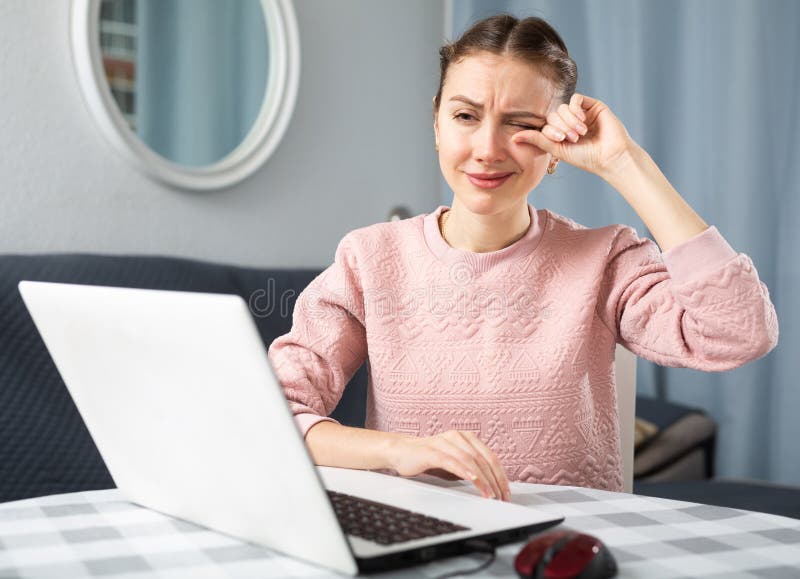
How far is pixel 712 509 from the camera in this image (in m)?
0.88

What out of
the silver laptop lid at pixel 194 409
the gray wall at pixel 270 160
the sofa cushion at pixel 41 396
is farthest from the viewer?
the gray wall at pixel 270 160

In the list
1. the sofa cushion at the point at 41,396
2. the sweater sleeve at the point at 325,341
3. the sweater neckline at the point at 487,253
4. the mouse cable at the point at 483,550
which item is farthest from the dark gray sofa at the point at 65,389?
the mouse cable at the point at 483,550

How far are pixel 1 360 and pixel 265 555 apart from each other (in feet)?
4.02

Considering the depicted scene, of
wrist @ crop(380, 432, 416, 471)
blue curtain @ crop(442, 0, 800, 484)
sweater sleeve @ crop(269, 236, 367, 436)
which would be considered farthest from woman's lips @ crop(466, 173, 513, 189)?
blue curtain @ crop(442, 0, 800, 484)

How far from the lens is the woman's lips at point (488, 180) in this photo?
126cm

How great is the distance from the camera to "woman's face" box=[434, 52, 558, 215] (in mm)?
1254

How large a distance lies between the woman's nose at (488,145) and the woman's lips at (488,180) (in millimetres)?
21

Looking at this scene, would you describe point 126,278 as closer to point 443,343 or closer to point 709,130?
point 443,343

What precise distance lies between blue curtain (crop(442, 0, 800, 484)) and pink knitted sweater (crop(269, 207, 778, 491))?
1.27 meters

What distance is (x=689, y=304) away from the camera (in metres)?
1.10

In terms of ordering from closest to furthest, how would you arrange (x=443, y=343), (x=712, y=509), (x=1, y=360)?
(x=712, y=509) < (x=443, y=343) < (x=1, y=360)

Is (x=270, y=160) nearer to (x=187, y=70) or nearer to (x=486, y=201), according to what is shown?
(x=187, y=70)

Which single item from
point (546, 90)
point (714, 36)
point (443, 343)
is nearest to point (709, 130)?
point (714, 36)

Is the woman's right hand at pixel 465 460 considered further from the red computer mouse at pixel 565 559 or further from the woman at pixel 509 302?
the woman at pixel 509 302
